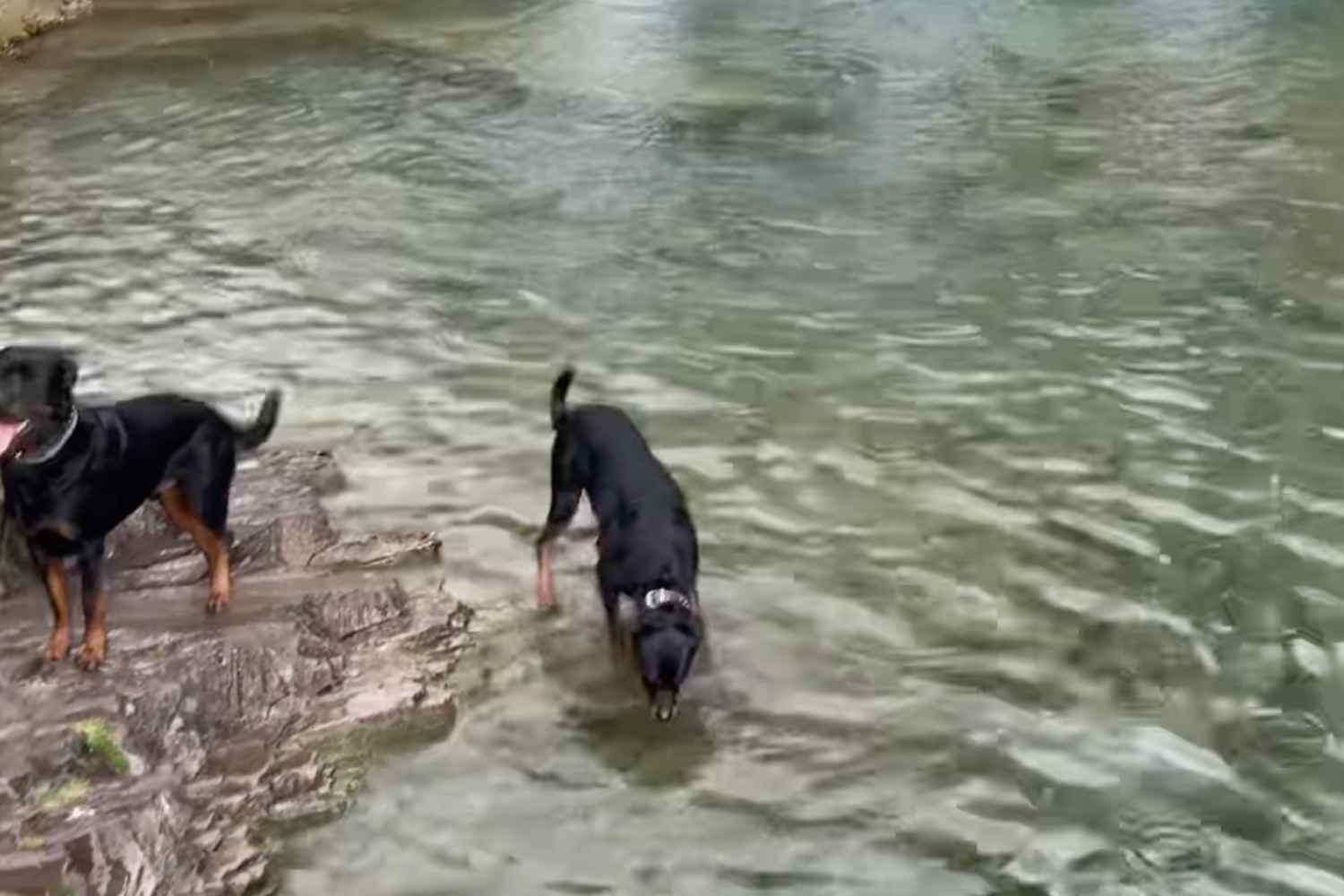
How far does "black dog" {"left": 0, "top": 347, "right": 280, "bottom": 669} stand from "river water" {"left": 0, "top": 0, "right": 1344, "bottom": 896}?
1.03 meters

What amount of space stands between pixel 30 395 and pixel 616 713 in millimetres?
2048

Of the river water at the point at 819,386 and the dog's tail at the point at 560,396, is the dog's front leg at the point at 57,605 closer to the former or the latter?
the river water at the point at 819,386

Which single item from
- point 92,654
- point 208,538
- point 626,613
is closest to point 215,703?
point 92,654

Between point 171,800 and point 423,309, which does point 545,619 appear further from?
point 423,309

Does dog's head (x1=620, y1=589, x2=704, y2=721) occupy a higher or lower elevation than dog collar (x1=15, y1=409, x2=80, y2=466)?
lower

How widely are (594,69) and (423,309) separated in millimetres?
7174

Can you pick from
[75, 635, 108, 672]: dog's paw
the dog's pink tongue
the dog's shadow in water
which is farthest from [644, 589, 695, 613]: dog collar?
the dog's pink tongue

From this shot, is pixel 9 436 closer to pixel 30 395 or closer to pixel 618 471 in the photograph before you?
pixel 30 395

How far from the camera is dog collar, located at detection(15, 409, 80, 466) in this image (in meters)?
5.10

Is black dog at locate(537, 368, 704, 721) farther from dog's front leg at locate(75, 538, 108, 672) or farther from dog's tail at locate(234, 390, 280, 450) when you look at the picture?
dog's front leg at locate(75, 538, 108, 672)

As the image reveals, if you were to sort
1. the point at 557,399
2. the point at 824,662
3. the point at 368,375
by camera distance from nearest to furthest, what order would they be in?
the point at 824,662 < the point at 557,399 < the point at 368,375

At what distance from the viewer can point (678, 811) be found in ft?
16.1

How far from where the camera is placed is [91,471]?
5.23 meters

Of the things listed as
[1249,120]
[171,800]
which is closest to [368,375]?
[171,800]
